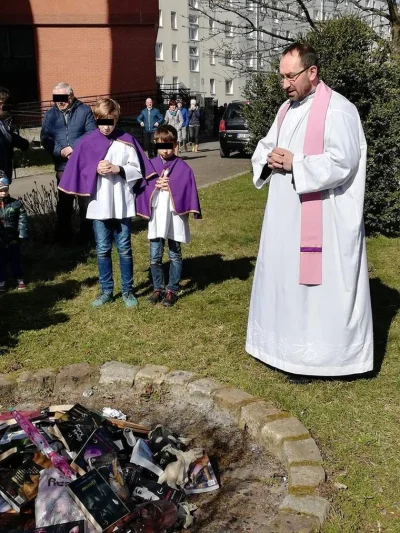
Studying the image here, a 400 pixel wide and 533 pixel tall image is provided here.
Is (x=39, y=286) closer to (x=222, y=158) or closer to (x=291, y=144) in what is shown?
(x=291, y=144)

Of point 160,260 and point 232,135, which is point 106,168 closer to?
point 160,260

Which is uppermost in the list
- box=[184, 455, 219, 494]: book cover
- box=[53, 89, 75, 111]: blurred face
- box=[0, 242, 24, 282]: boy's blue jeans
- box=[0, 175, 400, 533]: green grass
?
box=[53, 89, 75, 111]: blurred face

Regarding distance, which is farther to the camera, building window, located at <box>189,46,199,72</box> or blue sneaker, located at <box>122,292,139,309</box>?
building window, located at <box>189,46,199,72</box>

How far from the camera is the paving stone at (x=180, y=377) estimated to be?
4.67 meters

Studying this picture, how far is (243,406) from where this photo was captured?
4.26 m

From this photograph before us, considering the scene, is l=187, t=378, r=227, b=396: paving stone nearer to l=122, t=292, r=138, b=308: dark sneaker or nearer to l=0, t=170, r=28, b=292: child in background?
l=122, t=292, r=138, b=308: dark sneaker

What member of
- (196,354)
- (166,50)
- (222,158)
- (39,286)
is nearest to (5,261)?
(39,286)

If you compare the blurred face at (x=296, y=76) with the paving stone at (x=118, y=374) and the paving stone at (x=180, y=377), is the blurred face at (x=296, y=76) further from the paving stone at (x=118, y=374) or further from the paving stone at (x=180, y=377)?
the paving stone at (x=118, y=374)

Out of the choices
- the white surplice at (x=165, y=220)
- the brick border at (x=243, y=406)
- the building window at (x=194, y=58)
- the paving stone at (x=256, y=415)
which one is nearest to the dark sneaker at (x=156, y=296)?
the white surplice at (x=165, y=220)

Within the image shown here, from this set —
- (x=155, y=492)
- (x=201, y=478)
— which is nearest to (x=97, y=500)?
(x=155, y=492)

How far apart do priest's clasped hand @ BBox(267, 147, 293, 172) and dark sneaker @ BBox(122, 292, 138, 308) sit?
242 centimetres

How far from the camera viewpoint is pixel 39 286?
7.17 meters

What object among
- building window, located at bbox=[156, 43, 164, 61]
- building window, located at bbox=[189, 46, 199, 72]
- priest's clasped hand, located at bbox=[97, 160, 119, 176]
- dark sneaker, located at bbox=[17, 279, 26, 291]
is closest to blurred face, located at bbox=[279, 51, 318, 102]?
priest's clasped hand, located at bbox=[97, 160, 119, 176]

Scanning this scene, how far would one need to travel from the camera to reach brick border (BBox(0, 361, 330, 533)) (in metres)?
3.16
